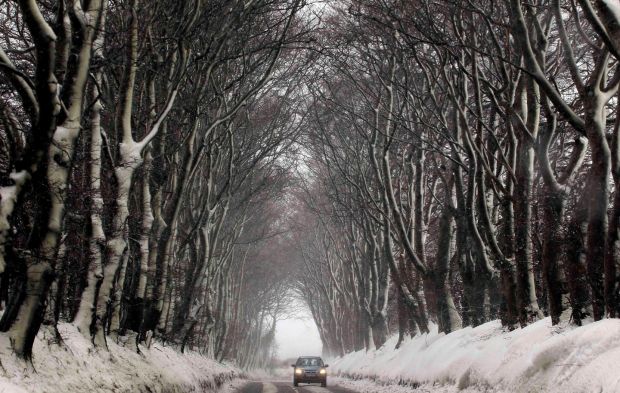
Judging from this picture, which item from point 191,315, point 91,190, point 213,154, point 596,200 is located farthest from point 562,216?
point 191,315

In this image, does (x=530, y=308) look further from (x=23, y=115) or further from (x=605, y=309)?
(x=23, y=115)

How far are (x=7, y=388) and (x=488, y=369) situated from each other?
6671 millimetres

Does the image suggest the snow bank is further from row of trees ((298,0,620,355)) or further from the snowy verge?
the snowy verge

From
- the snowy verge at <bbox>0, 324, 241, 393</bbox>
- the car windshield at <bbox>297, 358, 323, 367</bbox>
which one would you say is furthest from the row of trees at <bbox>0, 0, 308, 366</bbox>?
the car windshield at <bbox>297, 358, 323, 367</bbox>

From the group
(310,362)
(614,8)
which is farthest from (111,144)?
(310,362)

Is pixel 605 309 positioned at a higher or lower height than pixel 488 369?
higher

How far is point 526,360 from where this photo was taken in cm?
767

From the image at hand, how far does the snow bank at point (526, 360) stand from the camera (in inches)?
234

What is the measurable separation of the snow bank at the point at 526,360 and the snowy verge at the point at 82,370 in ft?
16.1

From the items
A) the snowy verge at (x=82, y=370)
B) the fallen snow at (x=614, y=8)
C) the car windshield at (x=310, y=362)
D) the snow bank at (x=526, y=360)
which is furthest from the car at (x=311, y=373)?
the fallen snow at (x=614, y=8)

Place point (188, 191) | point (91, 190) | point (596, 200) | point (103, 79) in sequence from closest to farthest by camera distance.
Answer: point (596, 200), point (91, 190), point (103, 79), point (188, 191)

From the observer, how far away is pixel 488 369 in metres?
8.86

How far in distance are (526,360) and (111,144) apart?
823 centimetres

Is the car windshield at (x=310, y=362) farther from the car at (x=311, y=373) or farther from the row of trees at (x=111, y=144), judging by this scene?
the row of trees at (x=111, y=144)
